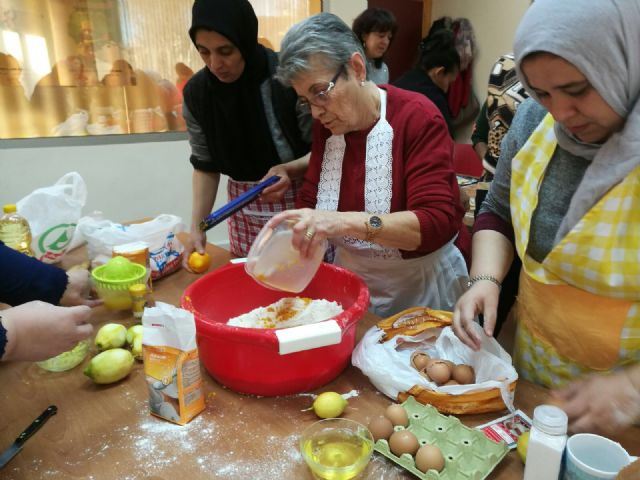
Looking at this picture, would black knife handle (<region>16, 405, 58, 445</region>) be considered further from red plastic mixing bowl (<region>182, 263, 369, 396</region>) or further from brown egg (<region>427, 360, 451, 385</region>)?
brown egg (<region>427, 360, 451, 385</region>)

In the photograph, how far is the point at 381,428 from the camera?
0.91 m

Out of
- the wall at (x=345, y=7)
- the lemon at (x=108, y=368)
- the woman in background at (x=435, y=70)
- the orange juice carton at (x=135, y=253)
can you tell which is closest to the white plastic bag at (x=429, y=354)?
the lemon at (x=108, y=368)

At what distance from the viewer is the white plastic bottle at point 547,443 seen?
0.75 meters

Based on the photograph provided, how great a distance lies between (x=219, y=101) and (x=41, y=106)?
6.88 ft

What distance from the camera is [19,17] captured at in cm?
308

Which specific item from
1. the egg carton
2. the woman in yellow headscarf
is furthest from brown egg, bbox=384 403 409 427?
the woman in yellow headscarf

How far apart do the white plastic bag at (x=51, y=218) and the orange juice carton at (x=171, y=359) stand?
1.06 metres

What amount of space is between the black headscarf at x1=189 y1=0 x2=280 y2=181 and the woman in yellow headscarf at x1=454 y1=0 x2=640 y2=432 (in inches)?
38.8

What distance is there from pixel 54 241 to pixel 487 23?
13.5 ft

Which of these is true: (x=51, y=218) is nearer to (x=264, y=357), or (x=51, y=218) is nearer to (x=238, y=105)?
(x=238, y=105)

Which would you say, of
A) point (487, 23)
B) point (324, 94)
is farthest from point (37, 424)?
point (487, 23)

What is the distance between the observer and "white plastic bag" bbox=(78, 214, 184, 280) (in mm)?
1701

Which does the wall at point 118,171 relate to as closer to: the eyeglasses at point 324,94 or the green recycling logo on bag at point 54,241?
the green recycling logo on bag at point 54,241

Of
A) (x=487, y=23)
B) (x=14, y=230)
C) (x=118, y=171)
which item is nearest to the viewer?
(x=14, y=230)
